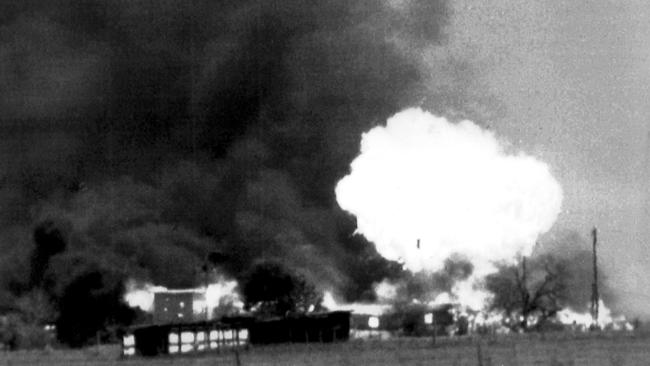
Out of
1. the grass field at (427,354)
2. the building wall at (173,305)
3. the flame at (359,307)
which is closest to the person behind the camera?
the grass field at (427,354)

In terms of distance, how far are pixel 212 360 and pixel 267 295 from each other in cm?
2418

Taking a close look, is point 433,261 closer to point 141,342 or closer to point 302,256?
point 302,256

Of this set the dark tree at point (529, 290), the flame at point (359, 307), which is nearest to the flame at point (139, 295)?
the flame at point (359, 307)

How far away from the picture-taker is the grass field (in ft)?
163

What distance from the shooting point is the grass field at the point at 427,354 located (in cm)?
4975

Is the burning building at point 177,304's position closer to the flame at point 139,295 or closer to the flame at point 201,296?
the flame at point 201,296

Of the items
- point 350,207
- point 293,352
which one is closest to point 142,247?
point 350,207

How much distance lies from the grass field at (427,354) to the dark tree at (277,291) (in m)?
→ 11.2

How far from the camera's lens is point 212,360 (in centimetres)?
5478

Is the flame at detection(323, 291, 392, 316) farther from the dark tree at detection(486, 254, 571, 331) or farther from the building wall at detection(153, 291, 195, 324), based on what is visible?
the building wall at detection(153, 291, 195, 324)

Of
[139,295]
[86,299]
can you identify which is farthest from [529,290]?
[86,299]

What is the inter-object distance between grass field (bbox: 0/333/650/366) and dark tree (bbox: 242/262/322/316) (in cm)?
1123

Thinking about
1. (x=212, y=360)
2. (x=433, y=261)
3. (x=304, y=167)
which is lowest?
(x=212, y=360)

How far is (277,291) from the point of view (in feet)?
260
